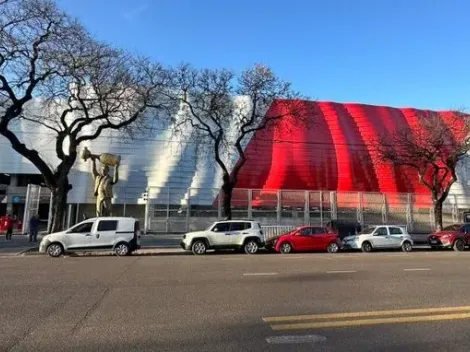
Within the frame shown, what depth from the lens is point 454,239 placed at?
2655 cm

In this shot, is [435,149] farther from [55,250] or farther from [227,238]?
[55,250]

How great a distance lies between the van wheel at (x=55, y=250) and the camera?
779 inches

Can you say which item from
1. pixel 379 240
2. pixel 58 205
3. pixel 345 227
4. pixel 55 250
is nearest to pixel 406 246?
pixel 379 240

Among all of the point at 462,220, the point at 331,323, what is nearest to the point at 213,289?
the point at 331,323

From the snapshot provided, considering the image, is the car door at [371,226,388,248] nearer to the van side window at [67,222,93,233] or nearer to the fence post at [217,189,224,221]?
the van side window at [67,222,93,233]

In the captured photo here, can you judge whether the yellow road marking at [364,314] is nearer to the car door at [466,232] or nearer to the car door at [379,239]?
→ the car door at [379,239]

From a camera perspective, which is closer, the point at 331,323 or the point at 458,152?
the point at 331,323

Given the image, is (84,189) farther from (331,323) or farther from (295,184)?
(331,323)

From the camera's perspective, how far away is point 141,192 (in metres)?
43.2

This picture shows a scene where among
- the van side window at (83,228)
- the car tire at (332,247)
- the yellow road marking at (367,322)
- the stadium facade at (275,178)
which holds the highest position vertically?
the stadium facade at (275,178)

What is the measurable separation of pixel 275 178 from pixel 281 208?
6.54m

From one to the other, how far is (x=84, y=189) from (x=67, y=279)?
3297cm

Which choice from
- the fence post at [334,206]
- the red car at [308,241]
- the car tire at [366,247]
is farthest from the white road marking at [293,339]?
the fence post at [334,206]

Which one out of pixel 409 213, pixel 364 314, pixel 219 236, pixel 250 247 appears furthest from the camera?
pixel 409 213
